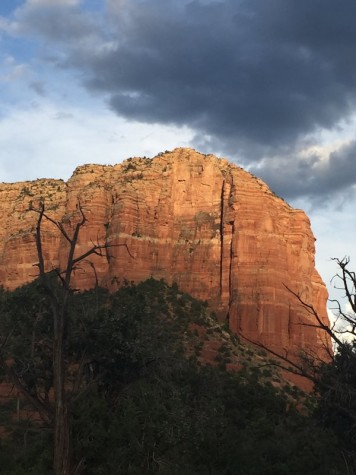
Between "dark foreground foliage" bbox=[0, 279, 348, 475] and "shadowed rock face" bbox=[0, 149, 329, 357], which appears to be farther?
"shadowed rock face" bbox=[0, 149, 329, 357]

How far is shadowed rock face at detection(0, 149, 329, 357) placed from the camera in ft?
308

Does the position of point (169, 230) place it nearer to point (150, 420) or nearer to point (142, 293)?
point (142, 293)

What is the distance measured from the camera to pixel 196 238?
3942 inches

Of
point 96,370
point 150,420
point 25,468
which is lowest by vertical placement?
point 25,468

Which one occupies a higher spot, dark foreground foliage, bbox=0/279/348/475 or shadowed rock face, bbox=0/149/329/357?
shadowed rock face, bbox=0/149/329/357

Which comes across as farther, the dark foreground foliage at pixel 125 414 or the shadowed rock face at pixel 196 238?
the shadowed rock face at pixel 196 238

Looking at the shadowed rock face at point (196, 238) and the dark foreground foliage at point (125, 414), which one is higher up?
the shadowed rock face at point (196, 238)

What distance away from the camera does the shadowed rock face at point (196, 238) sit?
93750 millimetres

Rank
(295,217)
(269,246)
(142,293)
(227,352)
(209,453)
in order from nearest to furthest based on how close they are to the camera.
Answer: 1. (209,453)
2. (227,352)
3. (142,293)
4. (269,246)
5. (295,217)

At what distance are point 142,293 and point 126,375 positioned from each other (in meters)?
57.7

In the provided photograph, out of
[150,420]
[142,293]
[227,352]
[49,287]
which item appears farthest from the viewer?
[142,293]

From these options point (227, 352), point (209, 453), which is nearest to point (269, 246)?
point (227, 352)

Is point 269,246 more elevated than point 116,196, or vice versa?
point 116,196

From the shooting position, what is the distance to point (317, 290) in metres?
109
